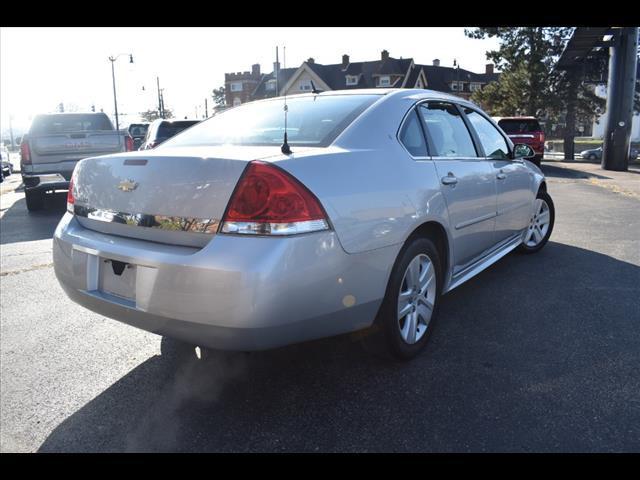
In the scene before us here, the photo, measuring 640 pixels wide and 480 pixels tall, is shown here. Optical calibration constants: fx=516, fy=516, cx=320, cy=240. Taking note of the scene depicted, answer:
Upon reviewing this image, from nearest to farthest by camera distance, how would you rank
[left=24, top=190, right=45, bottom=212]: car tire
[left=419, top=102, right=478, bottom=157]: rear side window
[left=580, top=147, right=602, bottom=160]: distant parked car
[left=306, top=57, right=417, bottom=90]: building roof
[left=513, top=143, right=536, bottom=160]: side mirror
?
1. [left=419, top=102, right=478, bottom=157]: rear side window
2. [left=513, top=143, right=536, bottom=160]: side mirror
3. [left=24, top=190, right=45, bottom=212]: car tire
4. [left=580, top=147, right=602, bottom=160]: distant parked car
5. [left=306, top=57, right=417, bottom=90]: building roof

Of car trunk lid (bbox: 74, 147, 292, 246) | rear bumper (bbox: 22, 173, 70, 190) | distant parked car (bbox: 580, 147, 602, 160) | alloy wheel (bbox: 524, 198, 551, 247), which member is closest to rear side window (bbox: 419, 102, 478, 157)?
car trunk lid (bbox: 74, 147, 292, 246)

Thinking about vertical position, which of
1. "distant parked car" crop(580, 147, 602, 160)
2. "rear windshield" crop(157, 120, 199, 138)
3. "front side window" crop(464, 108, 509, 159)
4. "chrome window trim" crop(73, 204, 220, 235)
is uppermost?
"rear windshield" crop(157, 120, 199, 138)

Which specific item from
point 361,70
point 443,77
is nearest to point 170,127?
point 361,70

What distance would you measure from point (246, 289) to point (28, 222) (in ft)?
Result: 25.5

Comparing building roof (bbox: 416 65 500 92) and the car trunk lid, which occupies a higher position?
building roof (bbox: 416 65 500 92)

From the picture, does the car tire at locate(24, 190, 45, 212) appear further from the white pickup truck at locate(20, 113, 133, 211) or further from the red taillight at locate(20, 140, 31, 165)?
the red taillight at locate(20, 140, 31, 165)

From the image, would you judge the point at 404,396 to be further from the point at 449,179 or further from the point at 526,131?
the point at 526,131

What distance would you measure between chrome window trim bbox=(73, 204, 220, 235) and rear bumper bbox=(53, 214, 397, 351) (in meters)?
0.08

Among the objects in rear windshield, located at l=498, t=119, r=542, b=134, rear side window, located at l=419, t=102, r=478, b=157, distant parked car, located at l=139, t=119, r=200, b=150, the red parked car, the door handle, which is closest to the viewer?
the door handle

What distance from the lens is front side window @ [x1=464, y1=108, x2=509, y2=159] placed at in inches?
164

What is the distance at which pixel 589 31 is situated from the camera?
16391 millimetres

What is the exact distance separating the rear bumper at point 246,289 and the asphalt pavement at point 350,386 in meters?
0.41
